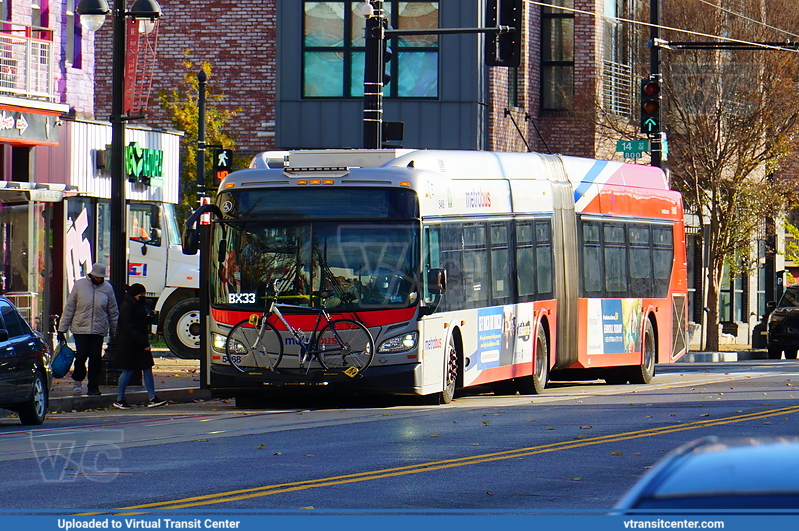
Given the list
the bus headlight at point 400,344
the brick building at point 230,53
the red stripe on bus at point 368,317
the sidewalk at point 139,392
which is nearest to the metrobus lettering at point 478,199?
the red stripe on bus at point 368,317

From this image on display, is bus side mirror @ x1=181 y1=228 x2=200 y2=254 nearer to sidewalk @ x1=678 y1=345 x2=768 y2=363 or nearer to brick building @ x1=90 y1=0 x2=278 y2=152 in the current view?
sidewalk @ x1=678 y1=345 x2=768 y2=363

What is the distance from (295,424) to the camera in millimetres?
15969

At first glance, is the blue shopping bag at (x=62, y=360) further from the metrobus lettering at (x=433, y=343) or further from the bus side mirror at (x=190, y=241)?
the metrobus lettering at (x=433, y=343)

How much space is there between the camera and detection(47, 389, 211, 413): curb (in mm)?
18516

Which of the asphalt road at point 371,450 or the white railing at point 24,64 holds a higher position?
the white railing at point 24,64

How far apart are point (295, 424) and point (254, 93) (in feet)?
74.9

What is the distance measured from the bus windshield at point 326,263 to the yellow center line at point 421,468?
4042mm

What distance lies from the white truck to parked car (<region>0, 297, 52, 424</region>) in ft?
32.4

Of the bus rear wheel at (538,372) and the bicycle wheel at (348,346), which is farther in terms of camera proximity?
the bus rear wheel at (538,372)

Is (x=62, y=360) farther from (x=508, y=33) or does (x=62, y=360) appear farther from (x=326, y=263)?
(x=508, y=33)

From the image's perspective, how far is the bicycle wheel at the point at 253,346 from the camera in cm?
1769

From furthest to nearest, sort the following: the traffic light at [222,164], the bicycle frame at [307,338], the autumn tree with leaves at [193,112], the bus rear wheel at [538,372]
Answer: the autumn tree with leaves at [193,112] → the traffic light at [222,164] → the bus rear wheel at [538,372] → the bicycle frame at [307,338]

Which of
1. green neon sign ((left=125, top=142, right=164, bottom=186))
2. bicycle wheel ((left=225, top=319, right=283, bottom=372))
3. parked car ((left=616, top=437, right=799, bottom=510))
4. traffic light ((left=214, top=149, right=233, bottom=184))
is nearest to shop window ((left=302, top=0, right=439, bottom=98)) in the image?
traffic light ((left=214, top=149, right=233, bottom=184))

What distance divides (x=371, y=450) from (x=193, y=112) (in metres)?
26.1
